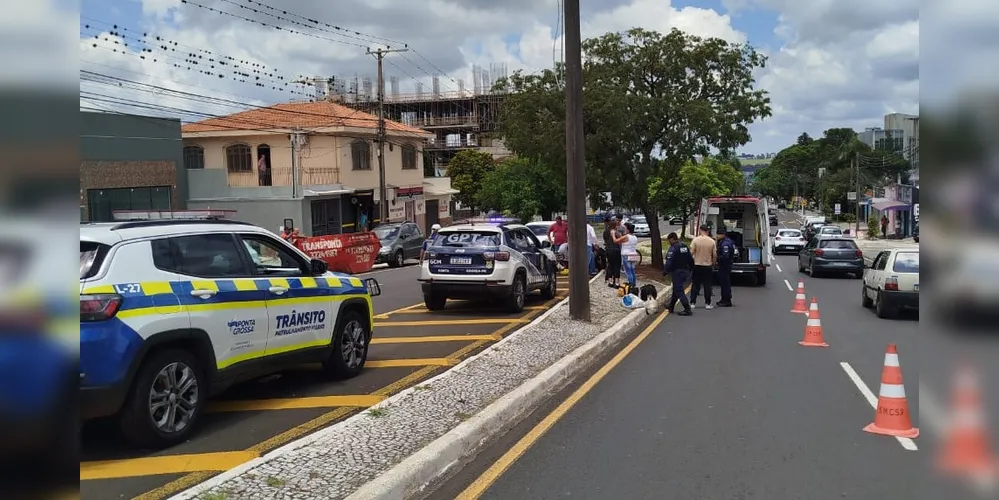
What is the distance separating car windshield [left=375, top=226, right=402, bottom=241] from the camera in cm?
3202

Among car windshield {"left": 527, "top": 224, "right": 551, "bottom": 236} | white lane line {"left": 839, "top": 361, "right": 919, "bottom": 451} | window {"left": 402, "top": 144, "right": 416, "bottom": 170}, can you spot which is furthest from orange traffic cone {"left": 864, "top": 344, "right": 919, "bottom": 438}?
window {"left": 402, "top": 144, "right": 416, "bottom": 170}

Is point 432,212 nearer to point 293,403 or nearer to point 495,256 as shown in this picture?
point 495,256

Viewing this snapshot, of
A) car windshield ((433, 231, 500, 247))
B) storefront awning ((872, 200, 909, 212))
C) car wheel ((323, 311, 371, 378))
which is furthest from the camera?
storefront awning ((872, 200, 909, 212))

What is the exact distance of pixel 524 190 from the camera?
5431 cm

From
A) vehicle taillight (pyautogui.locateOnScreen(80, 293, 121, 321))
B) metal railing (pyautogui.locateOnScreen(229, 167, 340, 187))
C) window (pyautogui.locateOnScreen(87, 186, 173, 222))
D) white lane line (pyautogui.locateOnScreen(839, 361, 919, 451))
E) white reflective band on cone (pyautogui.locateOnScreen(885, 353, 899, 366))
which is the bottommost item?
white lane line (pyautogui.locateOnScreen(839, 361, 919, 451))

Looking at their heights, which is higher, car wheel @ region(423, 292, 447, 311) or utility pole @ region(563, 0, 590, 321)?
utility pole @ region(563, 0, 590, 321)

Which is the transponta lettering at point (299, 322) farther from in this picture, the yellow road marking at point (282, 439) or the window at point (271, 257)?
the yellow road marking at point (282, 439)

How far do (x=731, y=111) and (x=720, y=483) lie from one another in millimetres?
20111

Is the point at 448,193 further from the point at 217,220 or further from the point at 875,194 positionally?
the point at 875,194

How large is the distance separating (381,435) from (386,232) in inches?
1037

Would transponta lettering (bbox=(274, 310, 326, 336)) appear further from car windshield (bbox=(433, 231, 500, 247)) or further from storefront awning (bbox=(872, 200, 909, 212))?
storefront awning (bbox=(872, 200, 909, 212))

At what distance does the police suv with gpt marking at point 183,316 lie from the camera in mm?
5660

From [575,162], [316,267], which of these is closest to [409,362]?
[316,267]

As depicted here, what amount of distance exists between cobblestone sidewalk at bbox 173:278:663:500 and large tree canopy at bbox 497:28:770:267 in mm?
13596
